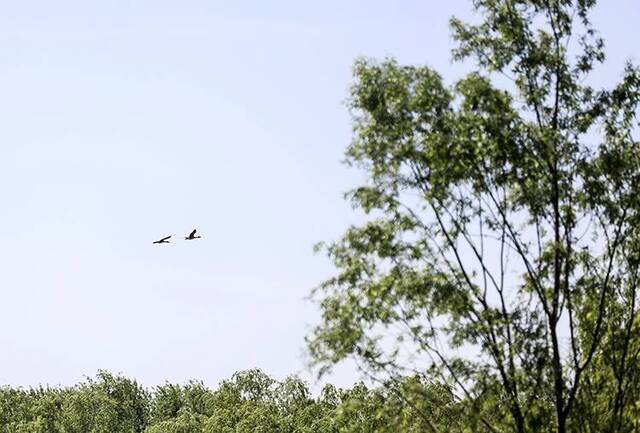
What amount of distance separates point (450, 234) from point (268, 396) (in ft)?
193

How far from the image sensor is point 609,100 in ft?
78.0

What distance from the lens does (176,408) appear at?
84.5 m

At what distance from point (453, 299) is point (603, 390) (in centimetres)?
522

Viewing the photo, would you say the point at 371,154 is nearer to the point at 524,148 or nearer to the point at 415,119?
the point at 415,119

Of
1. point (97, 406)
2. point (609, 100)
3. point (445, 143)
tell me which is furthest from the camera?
point (97, 406)

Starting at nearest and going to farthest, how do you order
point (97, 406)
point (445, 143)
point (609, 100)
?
point (445, 143) → point (609, 100) → point (97, 406)

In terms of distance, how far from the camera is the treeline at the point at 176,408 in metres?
69.8

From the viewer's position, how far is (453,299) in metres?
22.8

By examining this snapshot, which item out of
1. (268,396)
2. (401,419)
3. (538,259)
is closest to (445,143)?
(538,259)

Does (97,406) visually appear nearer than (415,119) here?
No

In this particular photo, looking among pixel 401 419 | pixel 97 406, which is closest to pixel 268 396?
pixel 97 406

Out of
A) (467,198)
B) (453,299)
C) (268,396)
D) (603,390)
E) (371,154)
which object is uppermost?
(268,396)

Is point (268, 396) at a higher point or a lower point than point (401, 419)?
higher

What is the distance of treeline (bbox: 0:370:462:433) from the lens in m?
69.8
